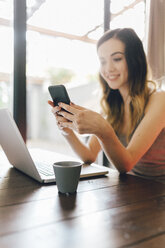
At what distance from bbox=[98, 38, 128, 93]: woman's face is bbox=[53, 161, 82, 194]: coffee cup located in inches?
33.8

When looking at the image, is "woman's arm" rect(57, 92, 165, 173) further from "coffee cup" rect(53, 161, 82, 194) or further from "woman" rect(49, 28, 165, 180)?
"coffee cup" rect(53, 161, 82, 194)

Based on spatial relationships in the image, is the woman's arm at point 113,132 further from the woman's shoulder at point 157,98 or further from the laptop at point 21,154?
the laptop at point 21,154

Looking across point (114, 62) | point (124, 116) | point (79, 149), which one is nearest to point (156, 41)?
point (114, 62)

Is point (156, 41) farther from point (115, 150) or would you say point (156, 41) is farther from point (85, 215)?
point (85, 215)

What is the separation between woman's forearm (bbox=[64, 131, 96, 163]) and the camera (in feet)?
3.92

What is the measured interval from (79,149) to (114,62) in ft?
1.86

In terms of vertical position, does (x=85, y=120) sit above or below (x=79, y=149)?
above

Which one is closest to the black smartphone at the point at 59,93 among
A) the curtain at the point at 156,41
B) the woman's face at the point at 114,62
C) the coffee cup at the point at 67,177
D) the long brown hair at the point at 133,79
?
the coffee cup at the point at 67,177

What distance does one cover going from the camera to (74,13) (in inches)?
91.2

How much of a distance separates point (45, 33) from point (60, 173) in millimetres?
1731

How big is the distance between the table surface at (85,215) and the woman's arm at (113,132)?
0.55 feet

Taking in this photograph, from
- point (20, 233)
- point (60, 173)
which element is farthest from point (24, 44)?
point (20, 233)

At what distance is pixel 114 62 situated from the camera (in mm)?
1442

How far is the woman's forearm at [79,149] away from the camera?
1.20 metres
